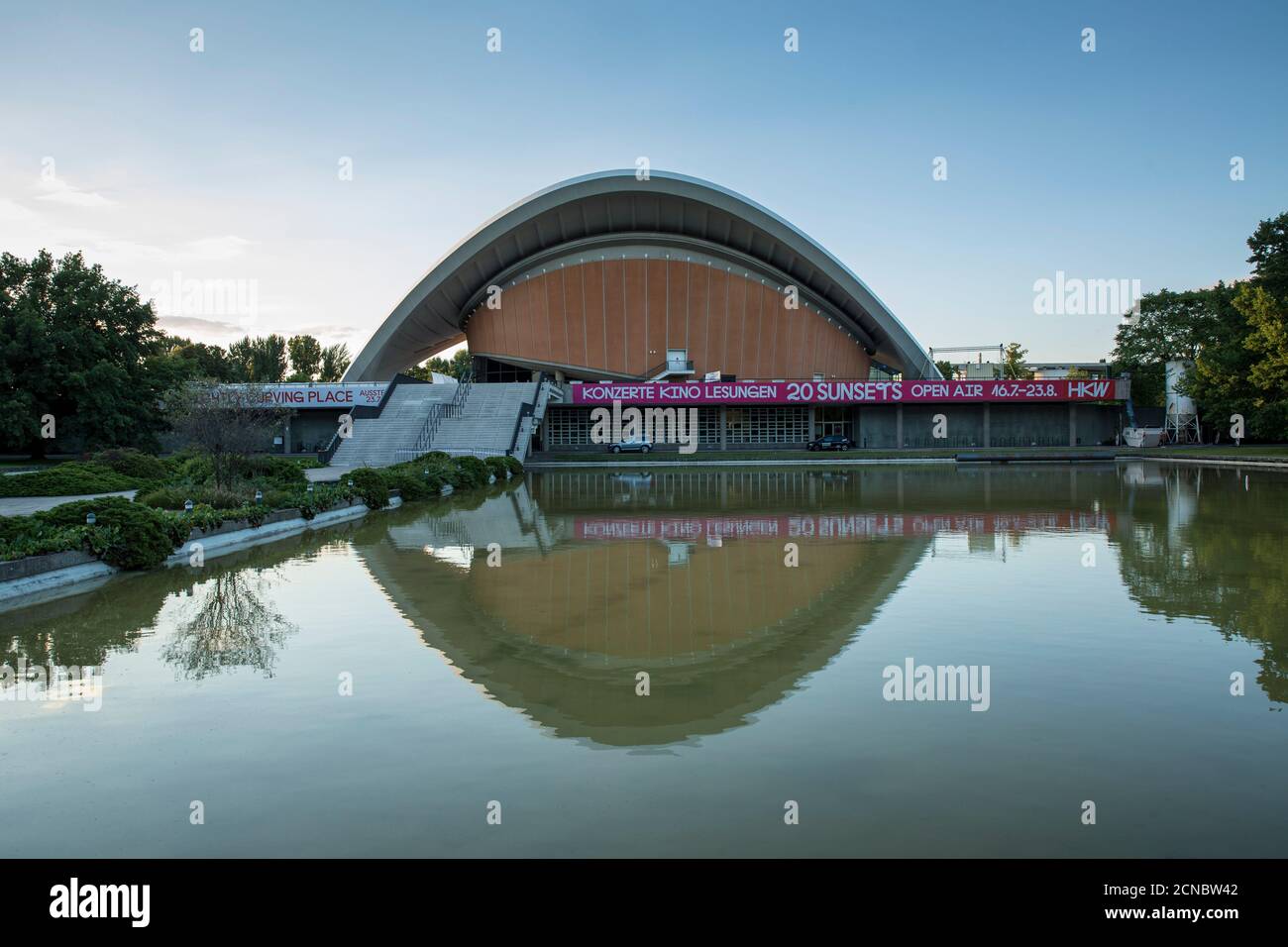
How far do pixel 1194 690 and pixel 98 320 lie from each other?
40.8 meters

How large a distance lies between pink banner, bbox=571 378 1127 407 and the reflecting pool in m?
33.8

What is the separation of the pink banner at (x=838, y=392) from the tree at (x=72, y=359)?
19829 millimetres

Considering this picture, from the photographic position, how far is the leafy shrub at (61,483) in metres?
21.3

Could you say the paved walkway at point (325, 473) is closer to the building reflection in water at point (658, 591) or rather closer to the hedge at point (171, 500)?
the hedge at point (171, 500)

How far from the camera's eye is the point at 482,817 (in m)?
4.27

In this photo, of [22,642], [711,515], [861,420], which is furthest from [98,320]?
[861,420]

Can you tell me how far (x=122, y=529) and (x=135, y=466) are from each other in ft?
49.6

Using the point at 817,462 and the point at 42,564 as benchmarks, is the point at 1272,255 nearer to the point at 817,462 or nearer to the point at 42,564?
the point at 817,462

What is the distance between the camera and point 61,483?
2178 cm

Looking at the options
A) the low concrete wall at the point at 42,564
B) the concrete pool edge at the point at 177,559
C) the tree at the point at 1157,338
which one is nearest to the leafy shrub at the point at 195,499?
the concrete pool edge at the point at 177,559

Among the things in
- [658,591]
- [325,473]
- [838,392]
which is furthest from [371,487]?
[838,392]

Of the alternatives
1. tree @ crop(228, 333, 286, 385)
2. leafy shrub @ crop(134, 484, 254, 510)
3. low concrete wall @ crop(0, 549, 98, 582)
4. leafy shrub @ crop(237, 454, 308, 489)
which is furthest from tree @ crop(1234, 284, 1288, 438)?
tree @ crop(228, 333, 286, 385)
